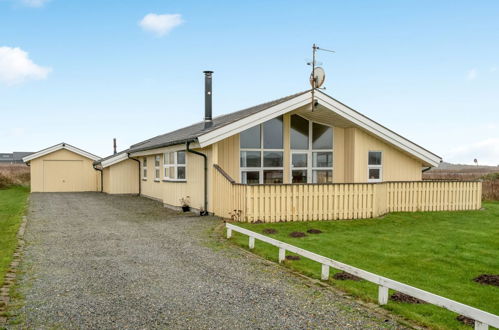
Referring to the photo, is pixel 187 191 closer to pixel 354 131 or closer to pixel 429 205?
pixel 354 131

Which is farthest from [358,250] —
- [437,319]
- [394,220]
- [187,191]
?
[187,191]

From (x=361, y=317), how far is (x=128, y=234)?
27.6 ft

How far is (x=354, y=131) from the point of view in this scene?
18406 mm

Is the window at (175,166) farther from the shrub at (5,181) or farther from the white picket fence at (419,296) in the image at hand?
the shrub at (5,181)

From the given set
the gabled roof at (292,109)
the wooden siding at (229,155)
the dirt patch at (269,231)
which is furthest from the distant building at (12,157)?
the dirt patch at (269,231)

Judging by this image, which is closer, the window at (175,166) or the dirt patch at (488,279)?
the dirt patch at (488,279)

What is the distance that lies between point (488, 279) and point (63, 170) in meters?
32.9

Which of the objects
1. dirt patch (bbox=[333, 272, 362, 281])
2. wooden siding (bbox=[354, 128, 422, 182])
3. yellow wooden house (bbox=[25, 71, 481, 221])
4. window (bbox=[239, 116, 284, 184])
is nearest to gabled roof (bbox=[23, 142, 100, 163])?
yellow wooden house (bbox=[25, 71, 481, 221])

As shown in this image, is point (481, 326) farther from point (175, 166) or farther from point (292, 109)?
point (175, 166)

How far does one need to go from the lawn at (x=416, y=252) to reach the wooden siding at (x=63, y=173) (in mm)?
25273

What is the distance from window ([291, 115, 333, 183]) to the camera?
18.5 meters

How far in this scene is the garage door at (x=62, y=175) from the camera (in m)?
34.6

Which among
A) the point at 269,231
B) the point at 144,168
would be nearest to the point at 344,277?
the point at 269,231

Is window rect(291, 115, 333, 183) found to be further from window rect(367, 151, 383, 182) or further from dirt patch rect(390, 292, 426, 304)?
dirt patch rect(390, 292, 426, 304)
